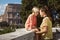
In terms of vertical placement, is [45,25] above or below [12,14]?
above

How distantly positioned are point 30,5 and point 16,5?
49838 millimetres

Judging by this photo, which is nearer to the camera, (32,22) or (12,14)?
(32,22)

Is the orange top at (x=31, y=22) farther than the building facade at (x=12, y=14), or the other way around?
the building facade at (x=12, y=14)

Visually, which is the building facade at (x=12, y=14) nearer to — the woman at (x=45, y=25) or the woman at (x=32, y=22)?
the woman at (x=32, y=22)

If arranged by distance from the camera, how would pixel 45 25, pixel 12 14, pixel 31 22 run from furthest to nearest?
pixel 12 14, pixel 31 22, pixel 45 25

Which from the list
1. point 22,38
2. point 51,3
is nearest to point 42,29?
point 22,38

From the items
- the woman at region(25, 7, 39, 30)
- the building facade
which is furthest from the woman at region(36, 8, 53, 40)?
the building facade

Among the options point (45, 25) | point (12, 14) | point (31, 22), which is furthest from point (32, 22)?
point (12, 14)

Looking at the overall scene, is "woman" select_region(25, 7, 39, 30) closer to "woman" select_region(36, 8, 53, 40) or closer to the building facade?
"woman" select_region(36, 8, 53, 40)

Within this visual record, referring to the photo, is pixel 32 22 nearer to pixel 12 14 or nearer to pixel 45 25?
pixel 45 25

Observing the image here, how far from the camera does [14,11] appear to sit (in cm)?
9156

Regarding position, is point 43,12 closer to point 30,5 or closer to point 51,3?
point 51,3

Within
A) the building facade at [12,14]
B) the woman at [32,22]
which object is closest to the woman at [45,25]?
the woman at [32,22]

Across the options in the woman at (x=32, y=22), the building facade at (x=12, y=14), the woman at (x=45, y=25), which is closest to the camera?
the woman at (x=45, y=25)
